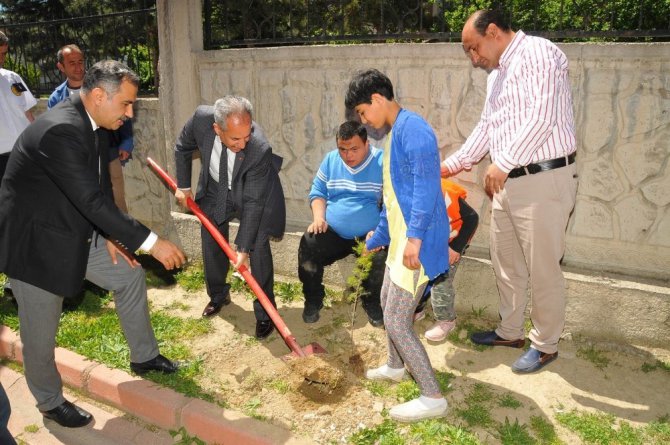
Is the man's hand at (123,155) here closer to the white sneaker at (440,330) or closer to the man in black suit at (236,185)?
the man in black suit at (236,185)

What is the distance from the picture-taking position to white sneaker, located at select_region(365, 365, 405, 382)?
11.4 feet

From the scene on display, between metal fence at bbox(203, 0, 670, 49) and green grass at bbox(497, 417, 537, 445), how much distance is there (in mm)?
2682

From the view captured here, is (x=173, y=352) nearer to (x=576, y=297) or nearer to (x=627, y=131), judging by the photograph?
(x=576, y=297)

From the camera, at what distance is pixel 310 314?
4.36m

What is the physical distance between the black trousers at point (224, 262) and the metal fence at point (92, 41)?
262cm

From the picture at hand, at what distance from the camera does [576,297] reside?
401cm

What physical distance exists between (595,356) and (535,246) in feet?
3.64

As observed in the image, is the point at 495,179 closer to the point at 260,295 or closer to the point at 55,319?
the point at 260,295

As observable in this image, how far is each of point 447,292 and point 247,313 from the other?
5.46ft

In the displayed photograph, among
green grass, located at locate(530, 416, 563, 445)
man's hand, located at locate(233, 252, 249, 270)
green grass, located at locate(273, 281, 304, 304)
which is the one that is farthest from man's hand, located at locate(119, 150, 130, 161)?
green grass, located at locate(530, 416, 563, 445)

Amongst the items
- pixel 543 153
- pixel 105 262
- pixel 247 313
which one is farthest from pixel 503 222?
pixel 105 262

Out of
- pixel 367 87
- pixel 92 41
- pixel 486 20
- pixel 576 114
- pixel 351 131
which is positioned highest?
pixel 92 41

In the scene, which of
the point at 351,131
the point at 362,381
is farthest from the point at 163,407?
the point at 351,131

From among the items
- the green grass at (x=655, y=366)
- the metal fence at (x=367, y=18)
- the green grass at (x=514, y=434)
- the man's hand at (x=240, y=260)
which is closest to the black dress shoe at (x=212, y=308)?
the man's hand at (x=240, y=260)
